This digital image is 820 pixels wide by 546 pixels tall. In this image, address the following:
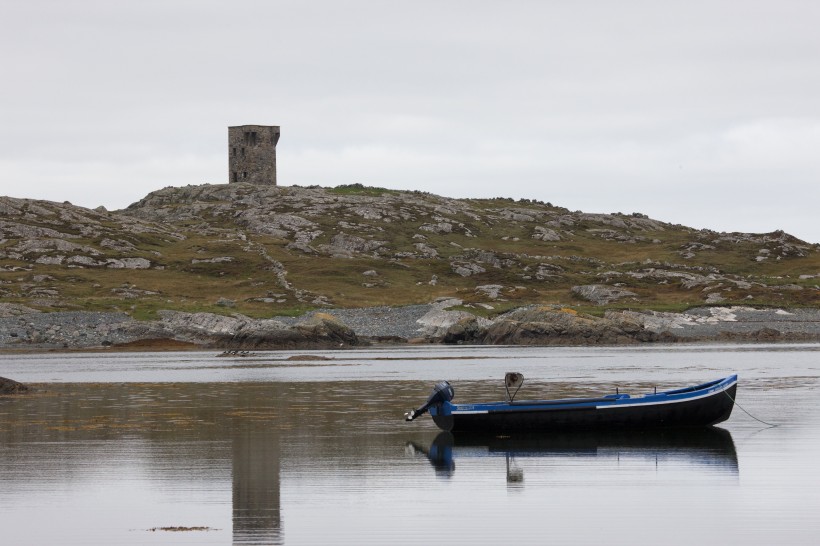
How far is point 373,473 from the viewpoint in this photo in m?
28.8

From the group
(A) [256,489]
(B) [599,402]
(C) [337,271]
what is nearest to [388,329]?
(C) [337,271]

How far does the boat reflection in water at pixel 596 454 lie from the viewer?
28.8 m

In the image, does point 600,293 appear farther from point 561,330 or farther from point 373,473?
point 373,473

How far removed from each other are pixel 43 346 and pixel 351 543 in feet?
321

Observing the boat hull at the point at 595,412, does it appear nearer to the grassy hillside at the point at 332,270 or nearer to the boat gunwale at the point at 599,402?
the boat gunwale at the point at 599,402

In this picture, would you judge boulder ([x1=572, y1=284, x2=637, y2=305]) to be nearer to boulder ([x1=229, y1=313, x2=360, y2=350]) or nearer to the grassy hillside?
the grassy hillside

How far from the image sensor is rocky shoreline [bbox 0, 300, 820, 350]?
11325cm

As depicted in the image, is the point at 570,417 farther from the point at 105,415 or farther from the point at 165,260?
the point at 165,260

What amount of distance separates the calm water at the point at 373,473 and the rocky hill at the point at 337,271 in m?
74.8

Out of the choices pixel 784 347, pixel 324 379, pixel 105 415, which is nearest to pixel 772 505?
pixel 105 415

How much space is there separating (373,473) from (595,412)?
10.3 m

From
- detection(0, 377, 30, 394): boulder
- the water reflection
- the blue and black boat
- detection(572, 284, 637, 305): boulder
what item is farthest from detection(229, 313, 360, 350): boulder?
the blue and black boat

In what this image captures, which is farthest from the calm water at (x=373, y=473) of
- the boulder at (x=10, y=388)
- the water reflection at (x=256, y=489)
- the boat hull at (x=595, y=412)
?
the boulder at (x=10, y=388)

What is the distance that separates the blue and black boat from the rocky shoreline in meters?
76.2
